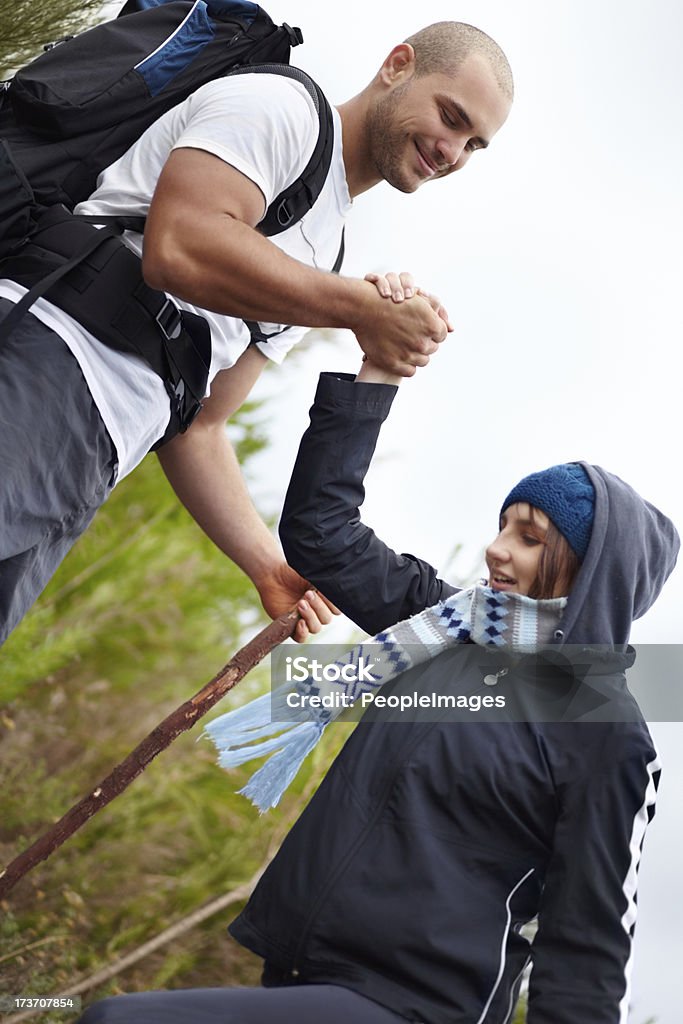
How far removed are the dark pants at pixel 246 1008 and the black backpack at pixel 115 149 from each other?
3.01 ft

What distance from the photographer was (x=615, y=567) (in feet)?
5.59

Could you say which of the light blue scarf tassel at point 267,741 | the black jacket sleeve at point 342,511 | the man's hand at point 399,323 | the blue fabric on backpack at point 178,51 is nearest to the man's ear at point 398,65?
the blue fabric on backpack at point 178,51

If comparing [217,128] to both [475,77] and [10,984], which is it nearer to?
[475,77]

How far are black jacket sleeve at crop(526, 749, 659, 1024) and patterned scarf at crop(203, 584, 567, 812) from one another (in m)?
0.27

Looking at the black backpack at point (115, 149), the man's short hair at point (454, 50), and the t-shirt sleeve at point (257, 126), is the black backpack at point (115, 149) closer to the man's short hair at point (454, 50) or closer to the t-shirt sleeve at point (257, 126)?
the t-shirt sleeve at point (257, 126)

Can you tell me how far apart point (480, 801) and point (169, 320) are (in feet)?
2.94

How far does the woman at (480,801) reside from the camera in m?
1.45

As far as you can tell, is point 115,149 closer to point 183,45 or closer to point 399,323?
point 183,45

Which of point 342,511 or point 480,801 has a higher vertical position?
point 342,511

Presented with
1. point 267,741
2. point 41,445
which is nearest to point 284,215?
point 41,445

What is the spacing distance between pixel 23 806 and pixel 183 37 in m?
3.42

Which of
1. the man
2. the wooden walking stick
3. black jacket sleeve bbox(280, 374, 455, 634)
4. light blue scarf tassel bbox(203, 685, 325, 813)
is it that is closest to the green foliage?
the wooden walking stick

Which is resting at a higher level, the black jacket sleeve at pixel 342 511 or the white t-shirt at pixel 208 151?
the white t-shirt at pixel 208 151

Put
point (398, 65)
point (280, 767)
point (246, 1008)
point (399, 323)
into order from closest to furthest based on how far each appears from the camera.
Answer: point (246, 1008) < point (399, 323) < point (280, 767) < point (398, 65)
